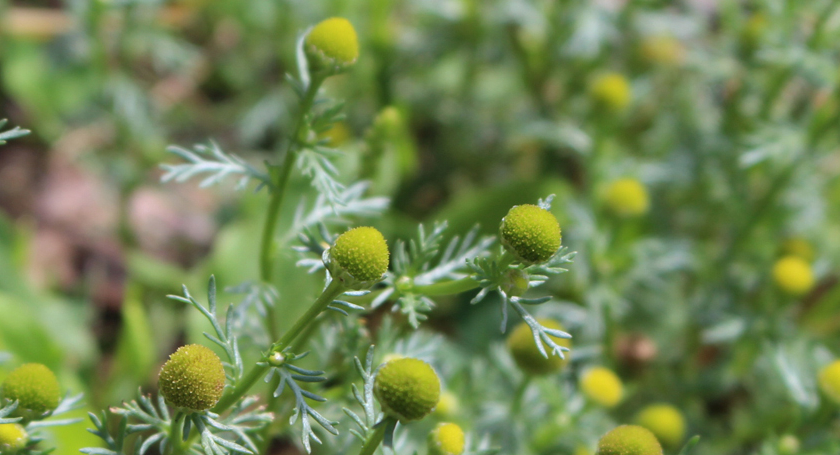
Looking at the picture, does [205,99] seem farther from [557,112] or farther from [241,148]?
[557,112]

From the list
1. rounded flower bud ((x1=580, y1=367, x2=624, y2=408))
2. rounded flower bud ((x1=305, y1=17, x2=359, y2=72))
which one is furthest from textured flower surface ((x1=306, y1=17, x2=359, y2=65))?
rounded flower bud ((x1=580, y1=367, x2=624, y2=408))

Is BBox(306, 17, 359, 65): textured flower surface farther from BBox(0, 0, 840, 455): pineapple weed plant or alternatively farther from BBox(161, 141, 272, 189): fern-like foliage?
BBox(161, 141, 272, 189): fern-like foliage

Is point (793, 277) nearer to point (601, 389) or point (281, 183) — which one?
point (601, 389)

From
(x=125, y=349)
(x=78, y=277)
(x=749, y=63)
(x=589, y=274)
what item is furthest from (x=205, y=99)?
(x=749, y=63)

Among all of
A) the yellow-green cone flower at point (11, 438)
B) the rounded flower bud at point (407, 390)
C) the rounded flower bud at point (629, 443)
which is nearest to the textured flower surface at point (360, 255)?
the rounded flower bud at point (407, 390)

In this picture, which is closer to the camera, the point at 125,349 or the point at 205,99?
the point at 125,349

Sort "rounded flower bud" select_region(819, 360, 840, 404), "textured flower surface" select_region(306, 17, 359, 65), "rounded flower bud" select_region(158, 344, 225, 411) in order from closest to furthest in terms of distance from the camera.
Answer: "rounded flower bud" select_region(158, 344, 225, 411), "textured flower surface" select_region(306, 17, 359, 65), "rounded flower bud" select_region(819, 360, 840, 404)

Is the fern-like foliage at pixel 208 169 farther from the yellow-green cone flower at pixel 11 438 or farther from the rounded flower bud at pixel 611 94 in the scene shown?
Answer: the rounded flower bud at pixel 611 94
